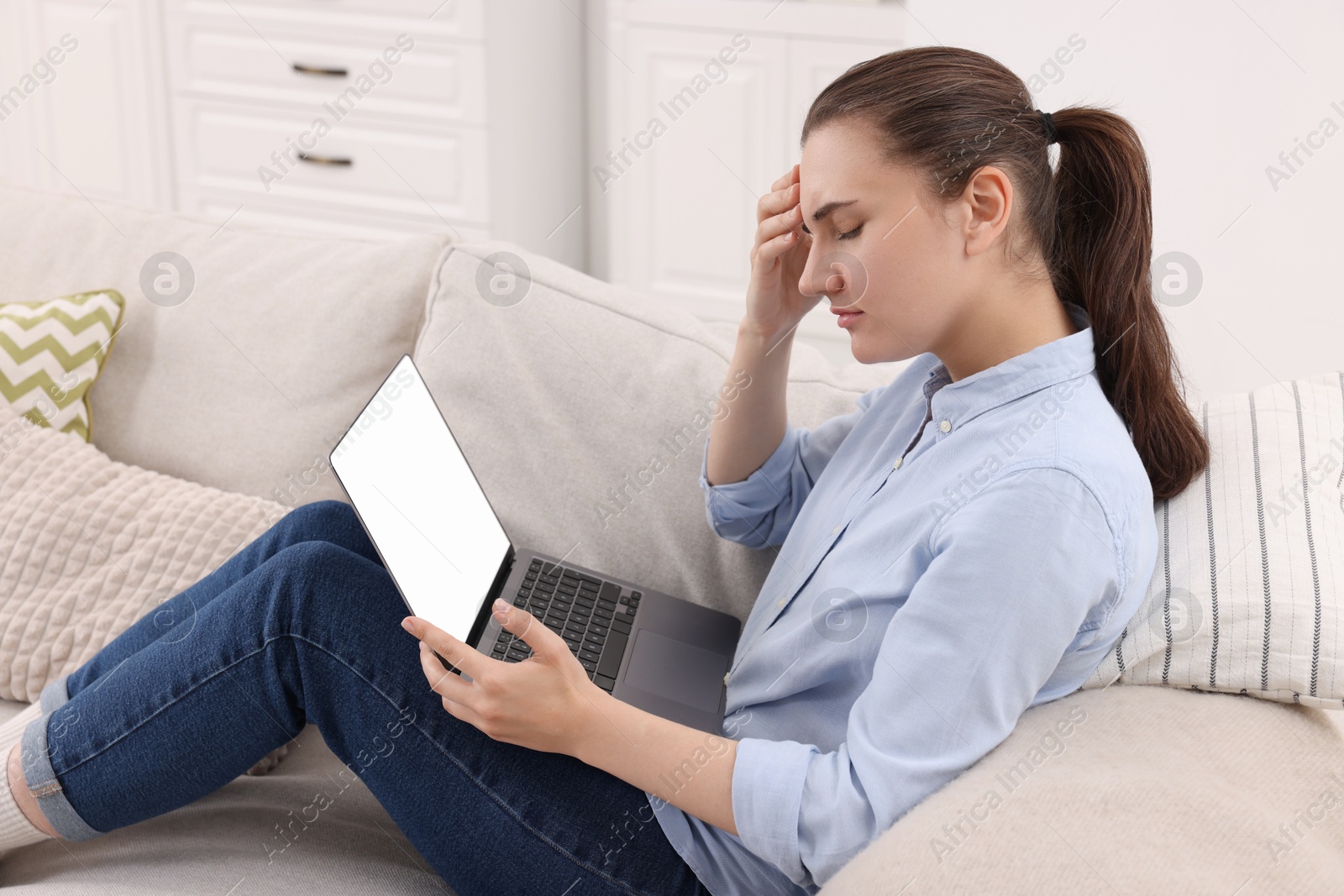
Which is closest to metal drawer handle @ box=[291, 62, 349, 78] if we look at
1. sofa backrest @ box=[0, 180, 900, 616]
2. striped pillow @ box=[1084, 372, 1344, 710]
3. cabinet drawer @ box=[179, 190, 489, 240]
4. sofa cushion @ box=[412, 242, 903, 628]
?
cabinet drawer @ box=[179, 190, 489, 240]

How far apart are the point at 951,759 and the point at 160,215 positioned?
4.37 feet

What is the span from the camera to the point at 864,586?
2.96ft

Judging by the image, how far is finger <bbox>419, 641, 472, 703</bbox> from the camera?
858 millimetres

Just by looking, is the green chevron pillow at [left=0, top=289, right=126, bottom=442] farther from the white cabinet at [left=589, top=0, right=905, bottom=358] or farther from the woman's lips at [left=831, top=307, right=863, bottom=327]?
the white cabinet at [left=589, top=0, right=905, bottom=358]

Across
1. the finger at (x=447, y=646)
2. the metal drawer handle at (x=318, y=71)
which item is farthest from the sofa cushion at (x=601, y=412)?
the metal drawer handle at (x=318, y=71)

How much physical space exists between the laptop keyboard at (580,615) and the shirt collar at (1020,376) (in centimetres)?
41

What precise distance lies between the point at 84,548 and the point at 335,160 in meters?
2.03

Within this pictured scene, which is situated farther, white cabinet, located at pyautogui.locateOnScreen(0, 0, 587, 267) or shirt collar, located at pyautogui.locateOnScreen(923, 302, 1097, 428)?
white cabinet, located at pyautogui.locateOnScreen(0, 0, 587, 267)

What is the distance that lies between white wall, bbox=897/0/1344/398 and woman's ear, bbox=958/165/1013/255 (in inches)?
39.7

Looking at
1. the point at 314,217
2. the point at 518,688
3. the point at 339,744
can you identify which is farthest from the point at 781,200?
the point at 314,217

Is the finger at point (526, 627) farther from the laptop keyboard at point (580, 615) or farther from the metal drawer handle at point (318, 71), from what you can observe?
the metal drawer handle at point (318, 71)

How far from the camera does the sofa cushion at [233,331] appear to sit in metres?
1.40

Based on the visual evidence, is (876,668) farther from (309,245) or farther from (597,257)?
(597,257)

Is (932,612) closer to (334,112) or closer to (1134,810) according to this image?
(1134,810)
